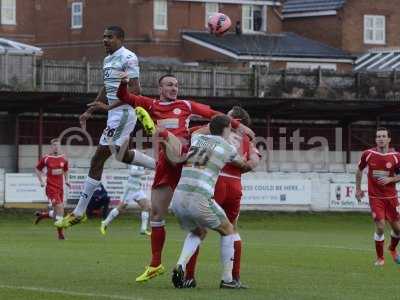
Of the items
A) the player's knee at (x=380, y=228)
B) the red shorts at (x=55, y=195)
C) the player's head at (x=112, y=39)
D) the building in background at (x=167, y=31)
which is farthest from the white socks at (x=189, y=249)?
the building in background at (x=167, y=31)

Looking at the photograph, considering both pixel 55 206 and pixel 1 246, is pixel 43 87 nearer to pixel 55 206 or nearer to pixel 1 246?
pixel 55 206

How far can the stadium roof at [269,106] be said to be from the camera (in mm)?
43312

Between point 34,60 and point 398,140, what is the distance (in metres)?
15.0

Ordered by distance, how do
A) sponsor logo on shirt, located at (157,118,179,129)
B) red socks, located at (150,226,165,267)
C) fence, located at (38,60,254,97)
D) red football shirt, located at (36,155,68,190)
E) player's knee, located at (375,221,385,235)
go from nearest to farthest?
red socks, located at (150,226,165,267)
sponsor logo on shirt, located at (157,118,179,129)
player's knee, located at (375,221,385,235)
red football shirt, located at (36,155,68,190)
fence, located at (38,60,254,97)

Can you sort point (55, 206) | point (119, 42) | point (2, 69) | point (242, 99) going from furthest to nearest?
point (2, 69)
point (242, 99)
point (55, 206)
point (119, 42)

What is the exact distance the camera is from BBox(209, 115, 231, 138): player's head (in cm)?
1577

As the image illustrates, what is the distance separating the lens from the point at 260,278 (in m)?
18.0

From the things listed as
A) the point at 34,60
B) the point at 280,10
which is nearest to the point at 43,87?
the point at 34,60

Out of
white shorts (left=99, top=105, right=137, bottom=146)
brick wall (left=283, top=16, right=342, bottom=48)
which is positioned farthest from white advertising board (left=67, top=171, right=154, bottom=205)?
brick wall (left=283, top=16, right=342, bottom=48)

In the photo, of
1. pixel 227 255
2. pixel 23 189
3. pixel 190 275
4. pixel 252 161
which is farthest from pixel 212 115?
pixel 23 189

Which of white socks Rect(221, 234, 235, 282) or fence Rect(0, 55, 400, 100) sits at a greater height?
fence Rect(0, 55, 400, 100)

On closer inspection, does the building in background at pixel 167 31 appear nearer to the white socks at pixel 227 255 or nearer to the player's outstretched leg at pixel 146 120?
the player's outstretched leg at pixel 146 120

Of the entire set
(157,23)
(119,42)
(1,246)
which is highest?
(157,23)

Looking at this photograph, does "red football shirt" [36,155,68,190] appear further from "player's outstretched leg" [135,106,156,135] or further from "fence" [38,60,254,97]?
"player's outstretched leg" [135,106,156,135]
